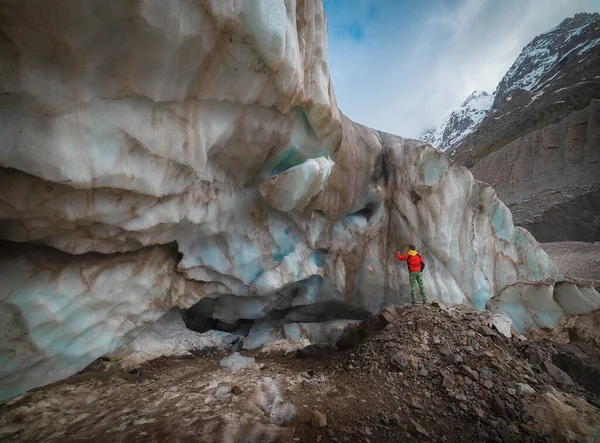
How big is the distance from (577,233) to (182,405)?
105 feet

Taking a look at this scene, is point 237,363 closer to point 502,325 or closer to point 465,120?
point 502,325

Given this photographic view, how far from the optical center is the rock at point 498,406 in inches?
124

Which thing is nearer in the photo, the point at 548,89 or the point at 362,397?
the point at 362,397

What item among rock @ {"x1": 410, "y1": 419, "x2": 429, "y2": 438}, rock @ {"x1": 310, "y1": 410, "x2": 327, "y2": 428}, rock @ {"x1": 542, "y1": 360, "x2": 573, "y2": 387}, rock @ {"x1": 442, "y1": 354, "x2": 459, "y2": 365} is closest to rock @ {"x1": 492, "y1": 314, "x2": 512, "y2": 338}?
rock @ {"x1": 542, "y1": 360, "x2": 573, "y2": 387}

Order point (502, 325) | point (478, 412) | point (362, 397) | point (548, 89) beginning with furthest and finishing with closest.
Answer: point (548, 89) < point (502, 325) < point (362, 397) < point (478, 412)

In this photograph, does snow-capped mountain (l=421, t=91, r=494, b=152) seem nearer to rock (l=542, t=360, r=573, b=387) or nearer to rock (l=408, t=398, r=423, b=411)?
rock (l=542, t=360, r=573, b=387)

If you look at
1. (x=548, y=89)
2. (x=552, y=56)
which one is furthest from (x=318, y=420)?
(x=552, y=56)

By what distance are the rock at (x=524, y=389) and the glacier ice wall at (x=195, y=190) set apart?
3.59 metres

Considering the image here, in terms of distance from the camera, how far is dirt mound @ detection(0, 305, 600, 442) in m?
2.89

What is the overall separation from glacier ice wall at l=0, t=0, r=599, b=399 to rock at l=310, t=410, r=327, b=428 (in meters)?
3.33

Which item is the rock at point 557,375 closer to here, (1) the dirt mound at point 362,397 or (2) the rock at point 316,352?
(1) the dirt mound at point 362,397

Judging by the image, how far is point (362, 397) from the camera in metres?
3.49

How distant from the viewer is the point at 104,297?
4379 mm

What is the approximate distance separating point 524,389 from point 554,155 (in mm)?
36735
